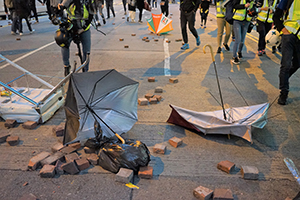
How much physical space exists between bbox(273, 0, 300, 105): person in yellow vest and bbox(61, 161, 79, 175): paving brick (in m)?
3.91

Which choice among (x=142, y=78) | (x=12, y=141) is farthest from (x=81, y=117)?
(x=142, y=78)

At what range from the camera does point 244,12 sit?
273 inches

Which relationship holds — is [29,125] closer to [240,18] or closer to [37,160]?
[37,160]

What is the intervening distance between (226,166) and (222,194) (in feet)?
1.56

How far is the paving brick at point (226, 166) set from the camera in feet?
10.4

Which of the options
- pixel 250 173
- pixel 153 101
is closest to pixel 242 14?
pixel 153 101

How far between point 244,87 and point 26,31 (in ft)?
36.8

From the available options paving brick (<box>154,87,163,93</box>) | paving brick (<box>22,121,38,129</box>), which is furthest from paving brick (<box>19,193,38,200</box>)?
paving brick (<box>154,87,163,93</box>)

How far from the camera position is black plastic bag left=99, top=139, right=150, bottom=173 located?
3.09 metres

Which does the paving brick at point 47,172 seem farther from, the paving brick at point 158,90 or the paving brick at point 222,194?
the paving brick at point 158,90

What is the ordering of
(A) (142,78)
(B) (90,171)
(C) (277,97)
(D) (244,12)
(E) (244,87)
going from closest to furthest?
(B) (90,171), (C) (277,97), (E) (244,87), (A) (142,78), (D) (244,12)

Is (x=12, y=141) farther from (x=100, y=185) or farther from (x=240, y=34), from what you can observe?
(x=240, y=34)

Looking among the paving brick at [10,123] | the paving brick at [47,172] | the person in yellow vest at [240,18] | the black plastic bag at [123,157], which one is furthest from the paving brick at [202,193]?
the person in yellow vest at [240,18]

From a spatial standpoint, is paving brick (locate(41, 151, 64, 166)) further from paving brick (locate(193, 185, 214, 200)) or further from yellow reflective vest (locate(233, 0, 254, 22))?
yellow reflective vest (locate(233, 0, 254, 22))
